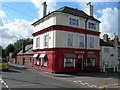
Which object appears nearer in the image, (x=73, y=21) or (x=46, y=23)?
(x=73, y=21)

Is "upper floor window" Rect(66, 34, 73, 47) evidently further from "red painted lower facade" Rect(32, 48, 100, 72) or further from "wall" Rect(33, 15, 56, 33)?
"wall" Rect(33, 15, 56, 33)

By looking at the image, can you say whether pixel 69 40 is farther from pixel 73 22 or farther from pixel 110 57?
pixel 110 57

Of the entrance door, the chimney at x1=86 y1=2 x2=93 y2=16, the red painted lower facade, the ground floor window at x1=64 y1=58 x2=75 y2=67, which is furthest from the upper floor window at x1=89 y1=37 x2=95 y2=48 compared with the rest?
the chimney at x1=86 y1=2 x2=93 y2=16

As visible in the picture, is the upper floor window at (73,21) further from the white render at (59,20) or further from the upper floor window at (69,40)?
the upper floor window at (69,40)

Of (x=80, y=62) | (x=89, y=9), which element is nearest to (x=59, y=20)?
(x=80, y=62)

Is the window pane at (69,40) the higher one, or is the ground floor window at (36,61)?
the window pane at (69,40)

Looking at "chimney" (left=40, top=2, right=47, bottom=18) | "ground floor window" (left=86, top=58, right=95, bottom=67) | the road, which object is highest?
"chimney" (left=40, top=2, right=47, bottom=18)

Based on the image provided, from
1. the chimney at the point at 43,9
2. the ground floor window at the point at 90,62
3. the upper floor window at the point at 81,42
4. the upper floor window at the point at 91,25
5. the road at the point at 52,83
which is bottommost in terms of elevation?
the road at the point at 52,83

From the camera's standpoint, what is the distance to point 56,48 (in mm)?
19547

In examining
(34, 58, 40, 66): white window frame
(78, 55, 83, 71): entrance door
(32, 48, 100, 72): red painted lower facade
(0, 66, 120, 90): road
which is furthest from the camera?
(34, 58, 40, 66): white window frame

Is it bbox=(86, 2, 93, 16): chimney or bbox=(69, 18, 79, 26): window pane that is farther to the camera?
bbox=(86, 2, 93, 16): chimney

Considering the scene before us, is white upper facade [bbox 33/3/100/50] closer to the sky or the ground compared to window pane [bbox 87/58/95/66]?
closer to the sky

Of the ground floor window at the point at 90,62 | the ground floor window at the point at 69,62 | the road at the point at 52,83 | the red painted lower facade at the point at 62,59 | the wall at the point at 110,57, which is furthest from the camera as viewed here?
the wall at the point at 110,57

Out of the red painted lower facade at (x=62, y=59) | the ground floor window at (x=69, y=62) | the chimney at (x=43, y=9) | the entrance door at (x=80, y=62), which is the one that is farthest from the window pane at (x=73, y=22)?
the chimney at (x=43, y=9)
